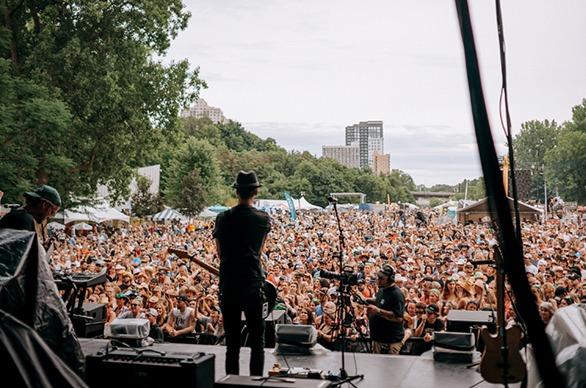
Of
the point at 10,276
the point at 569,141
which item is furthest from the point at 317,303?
the point at 569,141

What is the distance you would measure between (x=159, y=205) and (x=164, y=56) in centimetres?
2365

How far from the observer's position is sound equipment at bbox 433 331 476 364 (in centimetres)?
471

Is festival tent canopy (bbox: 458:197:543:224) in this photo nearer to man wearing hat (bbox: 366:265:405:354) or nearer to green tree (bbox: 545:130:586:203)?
man wearing hat (bbox: 366:265:405:354)

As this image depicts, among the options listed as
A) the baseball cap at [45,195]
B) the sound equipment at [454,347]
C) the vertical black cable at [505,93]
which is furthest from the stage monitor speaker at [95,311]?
the vertical black cable at [505,93]

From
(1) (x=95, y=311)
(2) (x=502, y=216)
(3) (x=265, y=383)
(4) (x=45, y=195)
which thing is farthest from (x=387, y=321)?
(2) (x=502, y=216)

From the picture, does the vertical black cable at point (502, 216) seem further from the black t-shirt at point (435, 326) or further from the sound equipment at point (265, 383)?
the black t-shirt at point (435, 326)

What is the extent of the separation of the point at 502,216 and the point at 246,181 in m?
3.06

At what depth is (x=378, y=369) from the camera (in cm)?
457

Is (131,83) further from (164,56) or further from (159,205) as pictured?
(159,205)

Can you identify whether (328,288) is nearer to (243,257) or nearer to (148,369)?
(243,257)

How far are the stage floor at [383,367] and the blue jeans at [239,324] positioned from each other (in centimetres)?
50

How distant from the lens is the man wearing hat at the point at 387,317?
584cm

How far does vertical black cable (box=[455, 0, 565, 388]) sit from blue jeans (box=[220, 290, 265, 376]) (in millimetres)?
3028

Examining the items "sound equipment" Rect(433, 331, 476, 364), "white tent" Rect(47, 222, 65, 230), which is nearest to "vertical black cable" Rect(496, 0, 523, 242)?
"sound equipment" Rect(433, 331, 476, 364)
